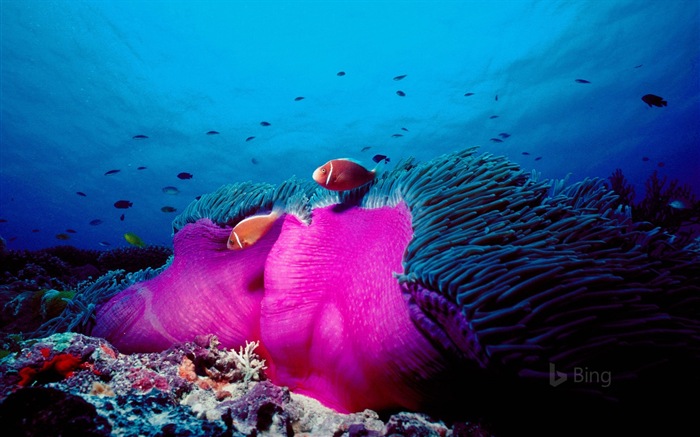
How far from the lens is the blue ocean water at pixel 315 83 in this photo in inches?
1017

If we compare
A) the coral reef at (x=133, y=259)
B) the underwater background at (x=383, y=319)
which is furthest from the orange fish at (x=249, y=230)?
the coral reef at (x=133, y=259)

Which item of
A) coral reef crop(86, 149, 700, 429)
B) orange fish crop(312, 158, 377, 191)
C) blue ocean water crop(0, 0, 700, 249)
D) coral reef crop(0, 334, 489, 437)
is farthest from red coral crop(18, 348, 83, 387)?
blue ocean water crop(0, 0, 700, 249)

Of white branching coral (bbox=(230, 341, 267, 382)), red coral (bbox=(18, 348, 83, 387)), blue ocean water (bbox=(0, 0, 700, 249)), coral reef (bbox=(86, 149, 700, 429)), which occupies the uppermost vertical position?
blue ocean water (bbox=(0, 0, 700, 249))

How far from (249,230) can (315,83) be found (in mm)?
34916

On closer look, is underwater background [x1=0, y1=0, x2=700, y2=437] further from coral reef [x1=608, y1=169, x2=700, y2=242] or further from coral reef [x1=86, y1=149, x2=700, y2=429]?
coral reef [x1=608, y1=169, x2=700, y2=242]

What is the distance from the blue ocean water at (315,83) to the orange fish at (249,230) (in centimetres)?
2339

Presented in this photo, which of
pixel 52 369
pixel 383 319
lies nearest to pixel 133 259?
pixel 52 369

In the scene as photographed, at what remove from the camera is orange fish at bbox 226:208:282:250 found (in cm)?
242

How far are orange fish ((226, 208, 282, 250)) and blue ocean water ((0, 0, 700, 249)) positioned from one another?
921 inches

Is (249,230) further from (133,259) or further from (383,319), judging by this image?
(133,259)

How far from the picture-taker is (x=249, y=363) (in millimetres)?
2338

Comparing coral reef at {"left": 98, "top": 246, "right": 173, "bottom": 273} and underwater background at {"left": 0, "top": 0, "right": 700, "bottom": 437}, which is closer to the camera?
underwater background at {"left": 0, "top": 0, "right": 700, "bottom": 437}

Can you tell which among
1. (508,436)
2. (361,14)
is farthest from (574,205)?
(361,14)

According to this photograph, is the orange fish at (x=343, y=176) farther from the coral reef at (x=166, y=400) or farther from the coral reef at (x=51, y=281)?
the coral reef at (x=51, y=281)
